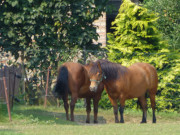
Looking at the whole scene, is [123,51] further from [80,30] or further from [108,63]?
[108,63]

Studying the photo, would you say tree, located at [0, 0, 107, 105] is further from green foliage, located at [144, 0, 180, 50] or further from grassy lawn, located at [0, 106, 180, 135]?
green foliage, located at [144, 0, 180, 50]

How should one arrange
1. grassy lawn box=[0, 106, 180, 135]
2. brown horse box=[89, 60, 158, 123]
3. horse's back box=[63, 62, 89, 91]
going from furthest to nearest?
horse's back box=[63, 62, 89, 91]
brown horse box=[89, 60, 158, 123]
grassy lawn box=[0, 106, 180, 135]

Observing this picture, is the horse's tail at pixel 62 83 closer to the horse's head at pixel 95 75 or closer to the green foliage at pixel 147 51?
the horse's head at pixel 95 75

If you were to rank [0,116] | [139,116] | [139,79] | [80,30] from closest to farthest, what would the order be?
[0,116] → [139,79] → [139,116] → [80,30]

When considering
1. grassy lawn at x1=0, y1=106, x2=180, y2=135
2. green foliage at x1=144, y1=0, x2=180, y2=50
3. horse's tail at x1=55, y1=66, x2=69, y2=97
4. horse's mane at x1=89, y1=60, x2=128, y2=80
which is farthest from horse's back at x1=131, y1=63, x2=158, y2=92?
green foliage at x1=144, y1=0, x2=180, y2=50

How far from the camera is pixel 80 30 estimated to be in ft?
55.3

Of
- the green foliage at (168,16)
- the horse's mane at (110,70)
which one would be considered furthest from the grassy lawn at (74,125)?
the green foliage at (168,16)

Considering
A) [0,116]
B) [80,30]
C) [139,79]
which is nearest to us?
[0,116]

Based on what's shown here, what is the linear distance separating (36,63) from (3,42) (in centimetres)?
141

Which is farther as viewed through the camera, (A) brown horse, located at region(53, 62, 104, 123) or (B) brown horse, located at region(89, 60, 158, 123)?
(A) brown horse, located at region(53, 62, 104, 123)

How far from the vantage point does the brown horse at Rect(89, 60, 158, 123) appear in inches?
519

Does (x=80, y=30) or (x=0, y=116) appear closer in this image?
(x=0, y=116)

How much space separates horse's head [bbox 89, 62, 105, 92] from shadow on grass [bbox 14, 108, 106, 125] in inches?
→ 48.7

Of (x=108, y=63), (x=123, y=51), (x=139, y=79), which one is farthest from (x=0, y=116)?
(x=123, y=51)
